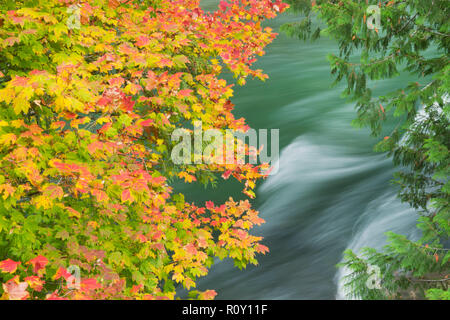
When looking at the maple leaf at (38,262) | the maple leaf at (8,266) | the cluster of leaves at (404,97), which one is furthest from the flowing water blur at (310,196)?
the maple leaf at (8,266)

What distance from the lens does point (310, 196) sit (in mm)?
9375

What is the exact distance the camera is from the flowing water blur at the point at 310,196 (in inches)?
282

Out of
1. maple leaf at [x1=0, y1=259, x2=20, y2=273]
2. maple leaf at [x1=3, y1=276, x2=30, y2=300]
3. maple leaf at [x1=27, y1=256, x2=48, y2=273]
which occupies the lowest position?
maple leaf at [x1=27, y1=256, x2=48, y2=273]

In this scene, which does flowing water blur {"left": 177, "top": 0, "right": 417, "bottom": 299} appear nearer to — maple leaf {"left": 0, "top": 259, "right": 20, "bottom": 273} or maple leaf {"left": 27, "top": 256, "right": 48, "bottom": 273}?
maple leaf {"left": 27, "top": 256, "right": 48, "bottom": 273}

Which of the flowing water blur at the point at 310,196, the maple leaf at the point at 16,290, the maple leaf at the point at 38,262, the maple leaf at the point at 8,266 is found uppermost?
the maple leaf at the point at 16,290

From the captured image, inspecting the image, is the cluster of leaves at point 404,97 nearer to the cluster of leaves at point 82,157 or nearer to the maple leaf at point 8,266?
the cluster of leaves at point 82,157

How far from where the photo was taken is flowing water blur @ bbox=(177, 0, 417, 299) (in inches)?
282

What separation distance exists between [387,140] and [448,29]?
6.38 feet

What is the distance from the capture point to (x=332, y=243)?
7738 mm

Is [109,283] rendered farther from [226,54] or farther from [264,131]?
[264,131]

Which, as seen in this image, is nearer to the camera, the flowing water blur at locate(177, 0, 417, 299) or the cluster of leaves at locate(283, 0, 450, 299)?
the cluster of leaves at locate(283, 0, 450, 299)

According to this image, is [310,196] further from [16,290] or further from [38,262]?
[16,290]

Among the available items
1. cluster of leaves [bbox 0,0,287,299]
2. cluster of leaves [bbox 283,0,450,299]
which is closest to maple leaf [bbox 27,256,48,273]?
cluster of leaves [bbox 0,0,287,299]
